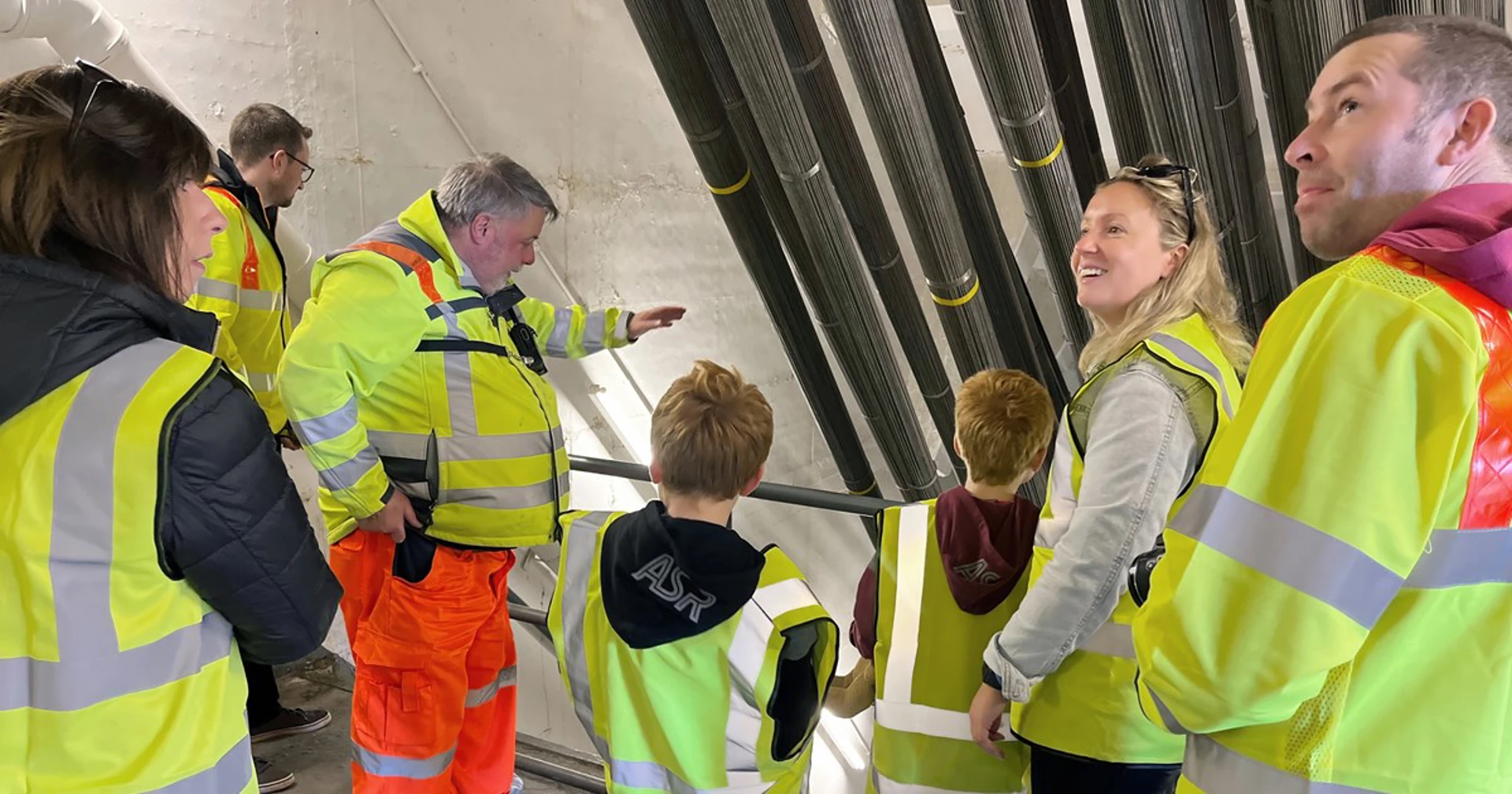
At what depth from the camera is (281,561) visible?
0.85m

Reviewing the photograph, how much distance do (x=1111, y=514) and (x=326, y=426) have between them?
43.9 inches

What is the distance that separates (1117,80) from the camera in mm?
1898

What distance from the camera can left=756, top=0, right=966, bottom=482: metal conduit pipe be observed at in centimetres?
192

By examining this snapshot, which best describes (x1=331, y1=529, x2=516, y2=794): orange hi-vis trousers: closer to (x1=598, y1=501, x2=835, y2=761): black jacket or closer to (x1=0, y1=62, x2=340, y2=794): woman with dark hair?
(x1=598, y1=501, x2=835, y2=761): black jacket

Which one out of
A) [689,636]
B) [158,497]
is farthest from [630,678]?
[158,497]

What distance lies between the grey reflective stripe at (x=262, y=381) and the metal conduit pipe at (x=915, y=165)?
4.60 feet

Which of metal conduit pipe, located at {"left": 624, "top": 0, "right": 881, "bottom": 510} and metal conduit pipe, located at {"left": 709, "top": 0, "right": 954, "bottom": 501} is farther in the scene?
metal conduit pipe, located at {"left": 624, "top": 0, "right": 881, "bottom": 510}

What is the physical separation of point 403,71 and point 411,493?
1799 mm

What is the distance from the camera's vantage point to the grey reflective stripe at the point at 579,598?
1.18m

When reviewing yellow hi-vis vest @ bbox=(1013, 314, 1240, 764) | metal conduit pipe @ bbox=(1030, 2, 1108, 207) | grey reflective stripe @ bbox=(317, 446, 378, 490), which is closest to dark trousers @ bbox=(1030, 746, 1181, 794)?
yellow hi-vis vest @ bbox=(1013, 314, 1240, 764)

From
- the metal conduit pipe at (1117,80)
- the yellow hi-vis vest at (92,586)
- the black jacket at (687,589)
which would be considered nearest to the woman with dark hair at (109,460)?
the yellow hi-vis vest at (92,586)

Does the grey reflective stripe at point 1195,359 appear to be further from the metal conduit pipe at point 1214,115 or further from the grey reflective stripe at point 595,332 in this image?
the grey reflective stripe at point 595,332

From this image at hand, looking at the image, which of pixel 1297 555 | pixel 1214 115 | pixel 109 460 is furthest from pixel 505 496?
pixel 1214 115

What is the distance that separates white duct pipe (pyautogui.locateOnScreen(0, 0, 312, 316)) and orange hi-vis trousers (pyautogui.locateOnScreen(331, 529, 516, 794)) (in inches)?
35.6
